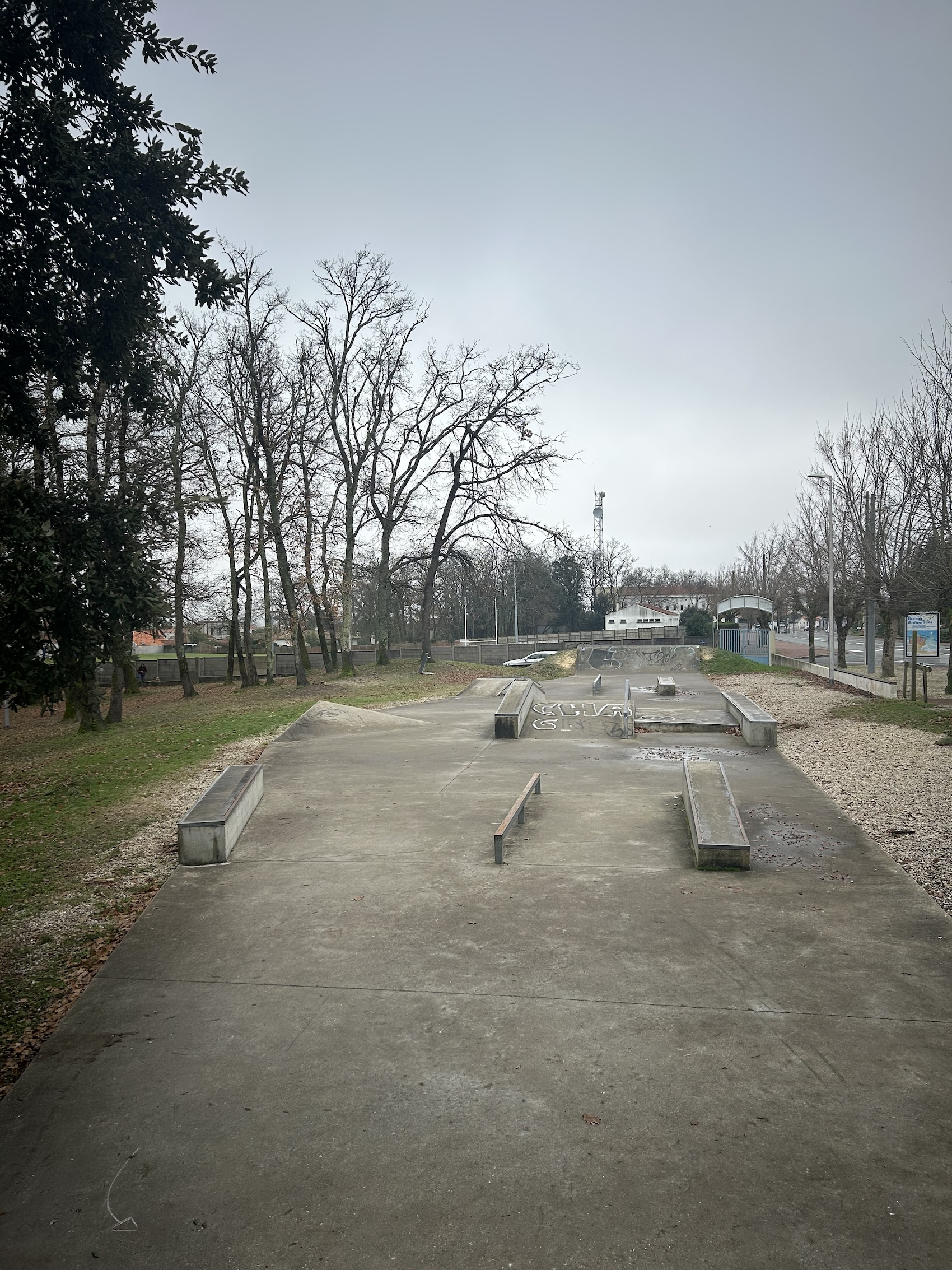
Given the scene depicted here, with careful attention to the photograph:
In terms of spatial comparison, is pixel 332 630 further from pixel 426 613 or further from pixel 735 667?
pixel 735 667

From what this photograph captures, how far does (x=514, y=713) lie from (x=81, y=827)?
8.50 meters

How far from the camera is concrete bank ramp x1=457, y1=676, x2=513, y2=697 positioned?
24938 millimetres

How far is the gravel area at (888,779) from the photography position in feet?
25.9

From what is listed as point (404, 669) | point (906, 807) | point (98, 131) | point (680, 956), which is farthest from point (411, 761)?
point (404, 669)

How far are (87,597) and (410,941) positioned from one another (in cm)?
337

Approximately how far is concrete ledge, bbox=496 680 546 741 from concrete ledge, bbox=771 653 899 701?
32.6ft

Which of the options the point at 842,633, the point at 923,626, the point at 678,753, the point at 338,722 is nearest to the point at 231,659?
the point at 338,722

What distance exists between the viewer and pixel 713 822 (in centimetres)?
805

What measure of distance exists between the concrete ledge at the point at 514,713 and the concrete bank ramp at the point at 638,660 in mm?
19737

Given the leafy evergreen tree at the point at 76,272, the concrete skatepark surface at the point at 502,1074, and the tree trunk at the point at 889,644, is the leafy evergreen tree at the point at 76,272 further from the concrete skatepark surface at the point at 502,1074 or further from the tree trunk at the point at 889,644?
the tree trunk at the point at 889,644

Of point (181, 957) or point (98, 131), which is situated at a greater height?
point (98, 131)

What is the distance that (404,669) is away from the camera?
113ft

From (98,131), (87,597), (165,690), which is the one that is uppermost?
(98,131)

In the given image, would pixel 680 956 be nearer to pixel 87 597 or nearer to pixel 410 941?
pixel 410 941
